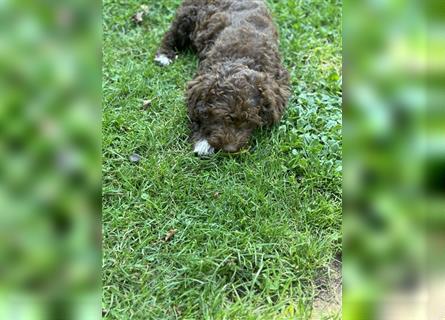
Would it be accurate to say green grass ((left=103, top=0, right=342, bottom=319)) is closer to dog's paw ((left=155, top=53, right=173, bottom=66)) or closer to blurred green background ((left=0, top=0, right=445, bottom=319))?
dog's paw ((left=155, top=53, right=173, bottom=66))

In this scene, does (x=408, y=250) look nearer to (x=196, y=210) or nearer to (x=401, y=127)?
(x=401, y=127)

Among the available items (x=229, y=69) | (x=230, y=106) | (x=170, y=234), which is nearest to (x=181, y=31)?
(x=229, y=69)

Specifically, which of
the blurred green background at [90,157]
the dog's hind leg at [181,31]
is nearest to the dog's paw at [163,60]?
the dog's hind leg at [181,31]

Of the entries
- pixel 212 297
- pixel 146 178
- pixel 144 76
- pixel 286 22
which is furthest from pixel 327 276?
pixel 286 22

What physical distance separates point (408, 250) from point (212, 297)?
1968 millimetres

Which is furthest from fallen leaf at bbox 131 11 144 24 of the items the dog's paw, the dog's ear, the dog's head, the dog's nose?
the dog's nose

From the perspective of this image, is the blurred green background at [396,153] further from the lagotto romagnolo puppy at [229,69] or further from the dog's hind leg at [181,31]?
the dog's hind leg at [181,31]

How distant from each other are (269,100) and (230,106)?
0.35m

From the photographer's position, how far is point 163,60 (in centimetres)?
534

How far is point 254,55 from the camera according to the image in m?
4.67

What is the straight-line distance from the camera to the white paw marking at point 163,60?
531 cm

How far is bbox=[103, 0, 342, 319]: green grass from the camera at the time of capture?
10.2 ft

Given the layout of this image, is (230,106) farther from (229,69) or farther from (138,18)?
(138,18)

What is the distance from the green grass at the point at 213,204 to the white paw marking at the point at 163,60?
0.09 m
